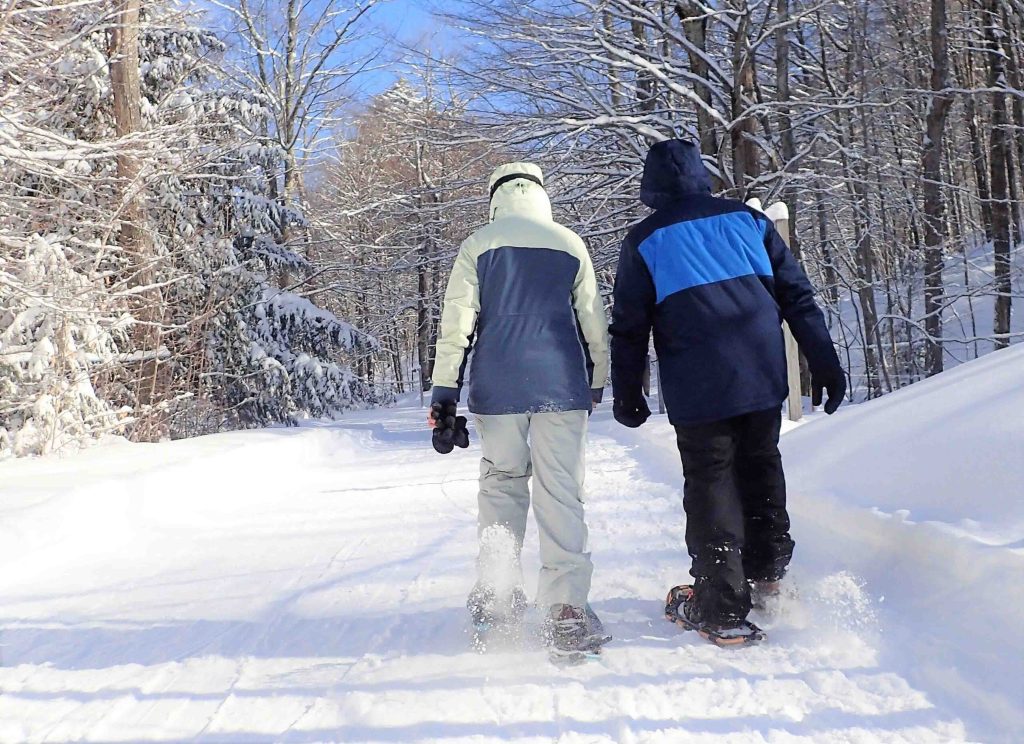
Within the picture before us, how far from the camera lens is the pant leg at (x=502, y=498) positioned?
321cm

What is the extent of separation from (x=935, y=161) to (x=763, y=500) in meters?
12.5

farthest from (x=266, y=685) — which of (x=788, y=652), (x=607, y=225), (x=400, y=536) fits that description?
(x=607, y=225)

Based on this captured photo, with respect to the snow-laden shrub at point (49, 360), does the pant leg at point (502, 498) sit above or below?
below

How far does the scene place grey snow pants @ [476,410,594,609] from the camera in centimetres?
314

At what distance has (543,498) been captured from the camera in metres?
3.21

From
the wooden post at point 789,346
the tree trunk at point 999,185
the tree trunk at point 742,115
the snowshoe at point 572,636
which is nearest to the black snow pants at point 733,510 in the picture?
the snowshoe at point 572,636

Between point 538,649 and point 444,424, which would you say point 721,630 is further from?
point 444,424

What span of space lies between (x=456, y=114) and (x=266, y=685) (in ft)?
34.8

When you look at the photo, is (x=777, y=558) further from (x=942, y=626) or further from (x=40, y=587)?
(x=40, y=587)

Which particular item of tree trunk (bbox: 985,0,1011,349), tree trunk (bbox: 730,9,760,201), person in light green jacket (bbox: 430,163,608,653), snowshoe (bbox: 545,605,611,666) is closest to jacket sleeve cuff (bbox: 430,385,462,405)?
person in light green jacket (bbox: 430,163,608,653)

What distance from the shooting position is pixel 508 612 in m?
3.18

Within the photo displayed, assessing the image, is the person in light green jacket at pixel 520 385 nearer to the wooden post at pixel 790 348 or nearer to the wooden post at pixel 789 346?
the wooden post at pixel 789 346

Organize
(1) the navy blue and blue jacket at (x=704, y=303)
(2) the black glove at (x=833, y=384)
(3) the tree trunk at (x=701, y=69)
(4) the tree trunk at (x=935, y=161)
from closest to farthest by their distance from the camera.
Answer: (1) the navy blue and blue jacket at (x=704, y=303)
(2) the black glove at (x=833, y=384)
(3) the tree trunk at (x=701, y=69)
(4) the tree trunk at (x=935, y=161)

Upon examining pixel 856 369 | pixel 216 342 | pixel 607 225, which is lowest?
pixel 856 369
